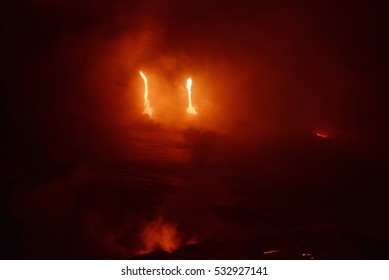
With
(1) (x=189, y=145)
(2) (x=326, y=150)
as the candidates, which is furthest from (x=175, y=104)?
(2) (x=326, y=150)

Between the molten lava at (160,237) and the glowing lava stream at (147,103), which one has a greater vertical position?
the glowing lava stream at (147,103)

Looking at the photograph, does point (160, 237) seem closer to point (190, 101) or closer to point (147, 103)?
point (190, 101)

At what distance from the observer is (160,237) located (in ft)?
18.6

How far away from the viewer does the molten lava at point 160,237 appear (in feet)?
18.1

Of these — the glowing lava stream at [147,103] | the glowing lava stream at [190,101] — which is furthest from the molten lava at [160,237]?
the glowing lava stream at [147,103]

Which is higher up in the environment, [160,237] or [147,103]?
[147,103]

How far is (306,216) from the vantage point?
19.9ft

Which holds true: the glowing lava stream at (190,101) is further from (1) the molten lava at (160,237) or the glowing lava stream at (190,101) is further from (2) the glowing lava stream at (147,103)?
(1) the molten lava at (160,237)

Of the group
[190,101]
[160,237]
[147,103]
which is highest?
[147,103]

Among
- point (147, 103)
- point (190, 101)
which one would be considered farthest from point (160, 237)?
point (147, 103)

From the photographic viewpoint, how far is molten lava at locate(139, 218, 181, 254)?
5520mm

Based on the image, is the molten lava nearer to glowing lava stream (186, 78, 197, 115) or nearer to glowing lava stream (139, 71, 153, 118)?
glowing lava stream (186, 78, 197, 115)
